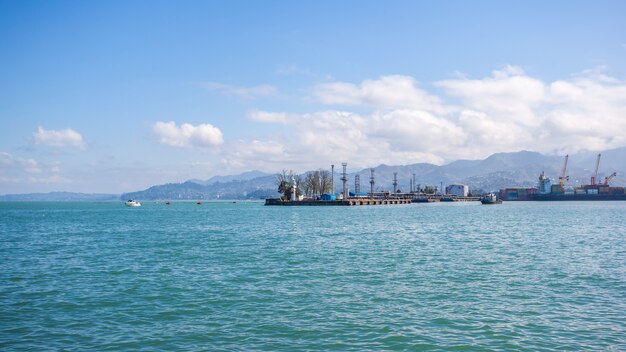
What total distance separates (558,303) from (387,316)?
7181 mm

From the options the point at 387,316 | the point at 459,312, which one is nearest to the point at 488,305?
the point at 459,312

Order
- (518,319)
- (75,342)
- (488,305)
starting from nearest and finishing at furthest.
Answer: (75,342) → (518,319) → (488,305)

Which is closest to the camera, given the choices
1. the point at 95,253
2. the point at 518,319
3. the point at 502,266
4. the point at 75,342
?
the point at 75,342

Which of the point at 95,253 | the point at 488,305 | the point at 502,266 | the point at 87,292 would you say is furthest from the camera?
the point at 95,253

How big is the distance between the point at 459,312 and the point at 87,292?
16.2 m

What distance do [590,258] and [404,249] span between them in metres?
12.6

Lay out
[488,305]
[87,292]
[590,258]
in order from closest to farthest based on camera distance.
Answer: [488,305] < [87,292] < [590,258]

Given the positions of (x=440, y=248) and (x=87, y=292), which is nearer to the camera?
(x=87, y=292)

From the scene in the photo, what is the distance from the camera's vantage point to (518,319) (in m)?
17.1

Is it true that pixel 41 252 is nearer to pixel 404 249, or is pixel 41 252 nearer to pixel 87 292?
pixel 87 292

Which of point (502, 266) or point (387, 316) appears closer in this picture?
point (387, 316)

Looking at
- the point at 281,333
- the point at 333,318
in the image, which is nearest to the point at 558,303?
the point at 333,318

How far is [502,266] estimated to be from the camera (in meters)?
29.1

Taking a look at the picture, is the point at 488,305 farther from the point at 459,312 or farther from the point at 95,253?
the point at 95,253
